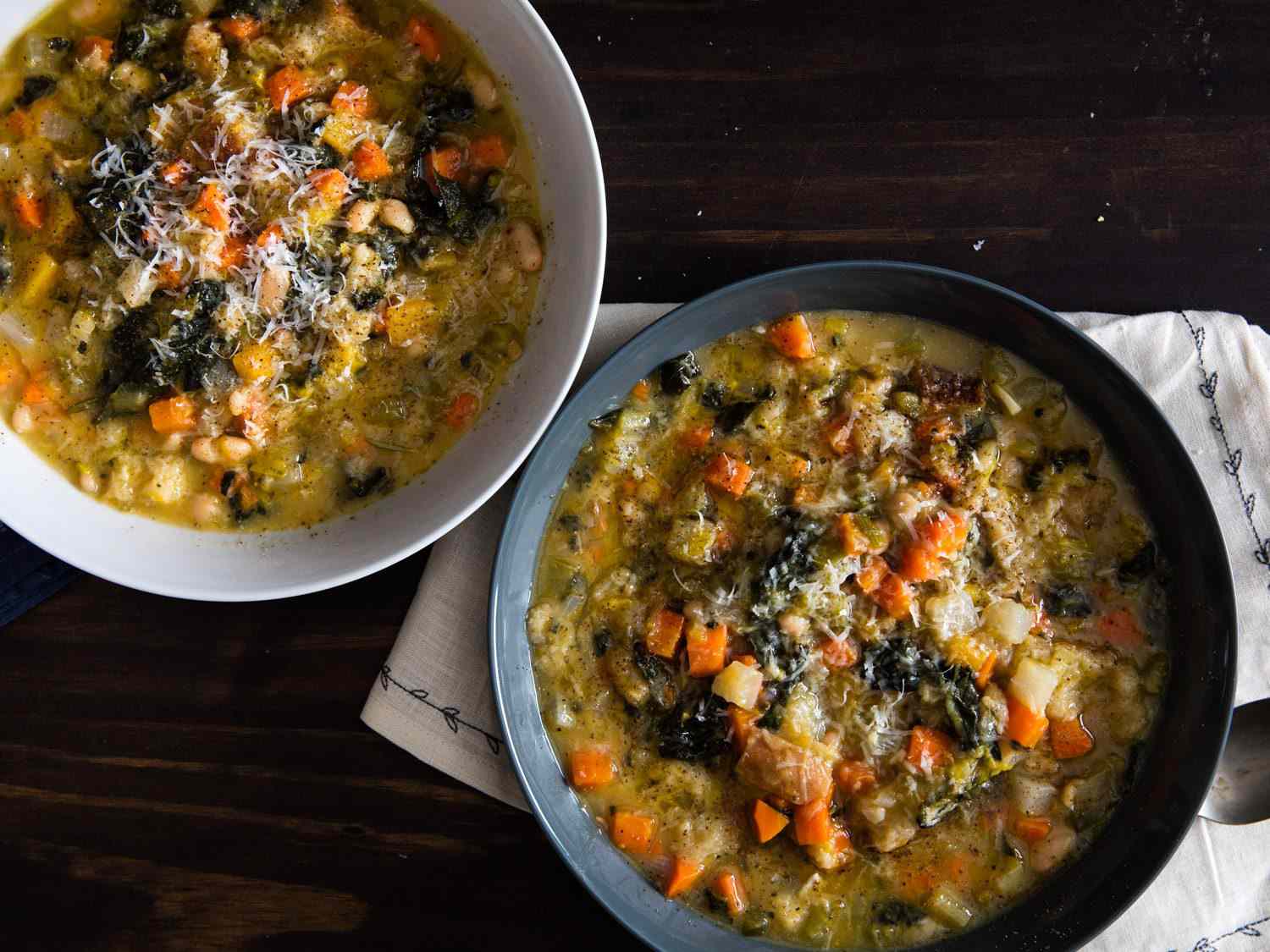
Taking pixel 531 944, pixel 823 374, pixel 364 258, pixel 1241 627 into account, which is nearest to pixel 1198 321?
pixel 1241 627

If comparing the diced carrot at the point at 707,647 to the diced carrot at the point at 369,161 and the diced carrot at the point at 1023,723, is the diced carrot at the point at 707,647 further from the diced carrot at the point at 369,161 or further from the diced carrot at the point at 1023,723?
the diced carrot at the point at 369,161

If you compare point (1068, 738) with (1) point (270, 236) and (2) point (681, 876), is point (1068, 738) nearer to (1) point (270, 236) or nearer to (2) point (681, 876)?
(2) point (681, 876)

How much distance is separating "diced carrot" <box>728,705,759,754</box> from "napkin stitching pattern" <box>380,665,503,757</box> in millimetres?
859

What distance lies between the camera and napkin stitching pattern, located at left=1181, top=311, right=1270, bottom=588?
3.47 m

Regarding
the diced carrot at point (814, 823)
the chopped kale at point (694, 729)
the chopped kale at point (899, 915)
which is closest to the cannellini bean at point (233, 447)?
the chopped kale at point (694, 729)

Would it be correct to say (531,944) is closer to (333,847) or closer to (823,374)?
(333,847)

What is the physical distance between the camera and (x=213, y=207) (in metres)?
2.94

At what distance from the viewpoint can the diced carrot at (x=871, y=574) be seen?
3.16m

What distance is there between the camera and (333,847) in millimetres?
3498

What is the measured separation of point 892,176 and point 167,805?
12.0 ft

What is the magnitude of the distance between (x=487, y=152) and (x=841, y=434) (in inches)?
61.8

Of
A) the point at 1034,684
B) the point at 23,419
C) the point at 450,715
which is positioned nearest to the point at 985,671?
the point at 1034,684

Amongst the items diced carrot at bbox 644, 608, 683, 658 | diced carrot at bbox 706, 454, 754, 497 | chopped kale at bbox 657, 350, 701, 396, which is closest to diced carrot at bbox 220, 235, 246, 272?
chopped kale at bbox 657, 350, 701, 396

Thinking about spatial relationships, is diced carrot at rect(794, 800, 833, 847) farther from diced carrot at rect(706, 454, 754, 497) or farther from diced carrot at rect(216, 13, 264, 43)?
diced carrot at rect(216, 13, 264, 43)
